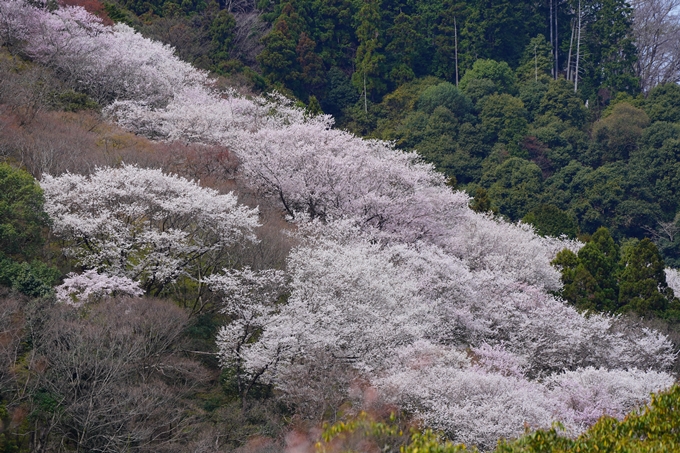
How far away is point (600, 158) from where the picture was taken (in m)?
45.6

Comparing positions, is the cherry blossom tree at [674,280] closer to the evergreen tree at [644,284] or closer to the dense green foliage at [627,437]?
the evergreen tree at [644,284]

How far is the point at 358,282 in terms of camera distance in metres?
19.2

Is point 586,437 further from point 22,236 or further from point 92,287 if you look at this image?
point 22,236

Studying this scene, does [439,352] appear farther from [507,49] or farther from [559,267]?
[507,49]

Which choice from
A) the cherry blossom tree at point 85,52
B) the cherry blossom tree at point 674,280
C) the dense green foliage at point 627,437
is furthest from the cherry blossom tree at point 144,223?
the cherry blossom tree at point 674,280

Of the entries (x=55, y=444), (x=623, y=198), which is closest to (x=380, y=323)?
(x=55, y=444)

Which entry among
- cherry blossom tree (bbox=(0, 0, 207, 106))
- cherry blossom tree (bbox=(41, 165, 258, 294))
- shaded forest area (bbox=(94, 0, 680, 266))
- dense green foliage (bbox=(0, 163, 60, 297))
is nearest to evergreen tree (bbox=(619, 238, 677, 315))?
shaded forest area (bbox=(94, 0, 680, 266))

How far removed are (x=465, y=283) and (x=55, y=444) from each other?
1211 centimetres

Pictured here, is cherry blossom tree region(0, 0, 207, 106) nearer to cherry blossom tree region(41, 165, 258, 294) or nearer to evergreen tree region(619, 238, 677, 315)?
cherry blossom tree region(41, 165, 258, 294)

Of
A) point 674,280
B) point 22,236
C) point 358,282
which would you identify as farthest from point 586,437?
point 674,280

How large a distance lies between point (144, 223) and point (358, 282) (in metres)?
5.07

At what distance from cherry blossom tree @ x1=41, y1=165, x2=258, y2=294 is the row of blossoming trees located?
5cm

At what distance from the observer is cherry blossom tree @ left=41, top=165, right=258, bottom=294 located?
18031 mm

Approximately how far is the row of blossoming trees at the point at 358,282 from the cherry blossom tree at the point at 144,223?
1.9 inches
